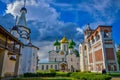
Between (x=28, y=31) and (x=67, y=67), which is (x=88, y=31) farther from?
(x=28, y=31)

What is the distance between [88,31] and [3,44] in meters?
39.1

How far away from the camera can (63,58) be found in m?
57.0

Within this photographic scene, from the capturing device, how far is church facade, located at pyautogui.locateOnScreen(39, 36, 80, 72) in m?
53.8

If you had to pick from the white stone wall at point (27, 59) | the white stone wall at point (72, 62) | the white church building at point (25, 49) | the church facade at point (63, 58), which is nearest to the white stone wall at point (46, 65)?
the church facade at point (63, 58)

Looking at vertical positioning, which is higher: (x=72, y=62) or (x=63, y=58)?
(x=63, y=58)

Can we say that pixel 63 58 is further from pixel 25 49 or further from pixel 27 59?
pixel 25 49

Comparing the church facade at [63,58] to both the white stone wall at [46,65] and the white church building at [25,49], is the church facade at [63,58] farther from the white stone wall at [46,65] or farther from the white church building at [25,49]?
the white church building at [25,49]

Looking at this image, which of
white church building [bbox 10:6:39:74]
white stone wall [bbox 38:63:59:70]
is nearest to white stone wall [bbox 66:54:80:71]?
white stone wall [bbox 38:63:59:70]

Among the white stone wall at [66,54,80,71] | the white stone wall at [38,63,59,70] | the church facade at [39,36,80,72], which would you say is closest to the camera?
the white stone wall at [38,63,59,70]

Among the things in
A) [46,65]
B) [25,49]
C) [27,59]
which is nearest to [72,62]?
[46,65]

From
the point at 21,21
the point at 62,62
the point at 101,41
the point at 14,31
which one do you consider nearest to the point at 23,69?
the point at 14,31

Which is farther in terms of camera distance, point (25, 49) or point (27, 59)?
point (25, 49)

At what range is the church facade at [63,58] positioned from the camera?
5384cm

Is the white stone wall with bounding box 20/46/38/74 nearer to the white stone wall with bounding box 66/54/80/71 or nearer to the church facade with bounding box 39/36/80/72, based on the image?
the church facade with bounding box 39/36/80/72
